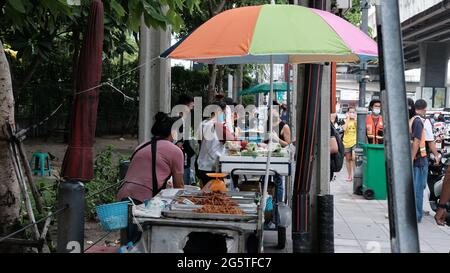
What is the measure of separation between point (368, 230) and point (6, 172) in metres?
5.60

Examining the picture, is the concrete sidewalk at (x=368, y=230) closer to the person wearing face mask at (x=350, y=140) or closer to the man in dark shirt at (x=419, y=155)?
the man in dark shirt at (x=419, y=155)

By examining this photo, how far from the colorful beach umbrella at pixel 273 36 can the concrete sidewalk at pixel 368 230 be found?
3501mm

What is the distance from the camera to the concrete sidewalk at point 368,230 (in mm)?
7418

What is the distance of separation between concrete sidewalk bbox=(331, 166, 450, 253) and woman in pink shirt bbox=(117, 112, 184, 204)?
2890mm

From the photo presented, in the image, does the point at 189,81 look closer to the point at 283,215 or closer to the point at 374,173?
the point at 374,173

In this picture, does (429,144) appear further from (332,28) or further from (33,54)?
(33,54)

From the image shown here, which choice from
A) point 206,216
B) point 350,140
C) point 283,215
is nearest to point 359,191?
point 350,140

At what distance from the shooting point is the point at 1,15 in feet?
18.4

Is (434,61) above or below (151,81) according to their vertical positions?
above

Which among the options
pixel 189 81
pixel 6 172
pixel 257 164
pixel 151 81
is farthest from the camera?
pixel 189 81

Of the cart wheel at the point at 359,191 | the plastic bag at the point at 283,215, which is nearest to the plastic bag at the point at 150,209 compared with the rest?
the plastic bag at the point at 283,215

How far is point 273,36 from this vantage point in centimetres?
424

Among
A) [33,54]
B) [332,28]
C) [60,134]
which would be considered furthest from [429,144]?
[60,134]

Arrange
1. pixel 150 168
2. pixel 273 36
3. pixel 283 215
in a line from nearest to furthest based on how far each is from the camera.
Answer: pixel 273 36 → pixel 150 168 → pixel 283 215
